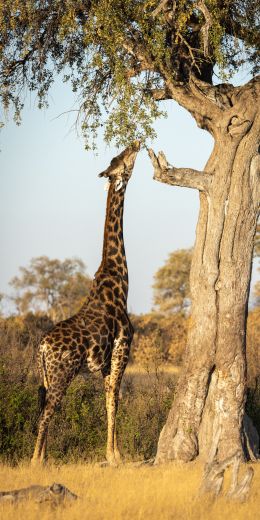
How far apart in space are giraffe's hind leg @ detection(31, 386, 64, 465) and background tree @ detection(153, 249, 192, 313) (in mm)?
41820

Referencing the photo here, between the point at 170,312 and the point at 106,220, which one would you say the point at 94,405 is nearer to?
the point at 106,220

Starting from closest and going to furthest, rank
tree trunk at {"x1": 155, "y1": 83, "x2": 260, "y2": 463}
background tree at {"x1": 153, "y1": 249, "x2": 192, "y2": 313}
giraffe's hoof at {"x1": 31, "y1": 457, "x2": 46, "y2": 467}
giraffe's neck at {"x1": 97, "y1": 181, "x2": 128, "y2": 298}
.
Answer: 1. giraffe's hoof at {"x1": 31, "y1": 457, "x2": 46, "y2": 467}
2. tree trunk at {"x1": 155, "y1": 83, "x2": 260, "y2": 463}
3. giraffe's neck at {"x1": 97, "y1": 181, "x2": 128, "y2": 298}
4. background tree at {"x1": 153, "y1": 249, "x2": 192, "y2": 313}

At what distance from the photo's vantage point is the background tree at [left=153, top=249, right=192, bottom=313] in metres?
53.5

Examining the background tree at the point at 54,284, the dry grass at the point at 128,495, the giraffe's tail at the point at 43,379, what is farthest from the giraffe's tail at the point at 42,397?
the background tree at the point at 54,284

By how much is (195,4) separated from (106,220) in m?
3.27

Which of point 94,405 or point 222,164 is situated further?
point 94,405

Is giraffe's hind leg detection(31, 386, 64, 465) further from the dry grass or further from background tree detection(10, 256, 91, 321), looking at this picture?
background tree detection(10, 256, 91, 321)

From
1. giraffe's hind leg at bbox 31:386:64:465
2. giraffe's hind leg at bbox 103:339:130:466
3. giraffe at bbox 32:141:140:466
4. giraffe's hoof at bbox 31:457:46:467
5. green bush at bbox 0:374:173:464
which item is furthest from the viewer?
green bush at bbox 0:374:173:464

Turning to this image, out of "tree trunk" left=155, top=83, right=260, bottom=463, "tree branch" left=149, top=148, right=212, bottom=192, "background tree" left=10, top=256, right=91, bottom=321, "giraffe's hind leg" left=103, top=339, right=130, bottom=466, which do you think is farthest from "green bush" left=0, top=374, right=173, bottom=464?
"background tree" left=10, top=256, right=91, bottom=321

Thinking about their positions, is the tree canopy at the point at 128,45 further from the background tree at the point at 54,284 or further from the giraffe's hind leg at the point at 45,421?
the background tree at the point at 54,284

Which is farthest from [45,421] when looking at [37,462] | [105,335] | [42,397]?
[105,335]

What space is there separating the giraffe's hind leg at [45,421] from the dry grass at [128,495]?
0.66ft

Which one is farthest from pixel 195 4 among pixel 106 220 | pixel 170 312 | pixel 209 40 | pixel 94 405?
pixel 170 312

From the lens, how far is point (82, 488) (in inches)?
365
